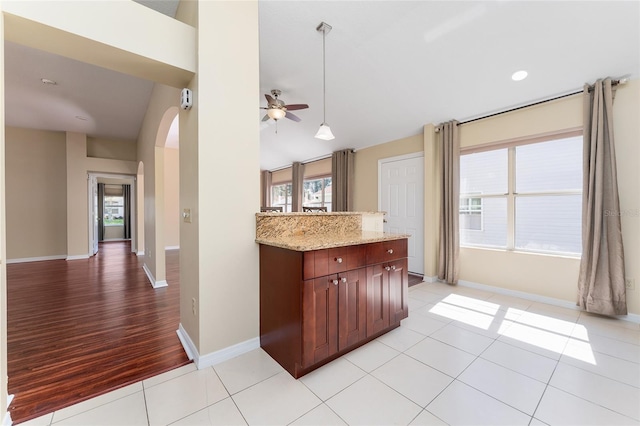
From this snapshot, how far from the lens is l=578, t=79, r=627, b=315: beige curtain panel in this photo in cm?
273

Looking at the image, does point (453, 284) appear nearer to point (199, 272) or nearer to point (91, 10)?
point (199, 272)

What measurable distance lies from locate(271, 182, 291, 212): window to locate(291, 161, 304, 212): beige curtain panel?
2.09 feet

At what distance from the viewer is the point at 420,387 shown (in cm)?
171

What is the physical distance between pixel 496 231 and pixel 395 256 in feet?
7.56

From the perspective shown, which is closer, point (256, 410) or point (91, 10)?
point (256, 410)

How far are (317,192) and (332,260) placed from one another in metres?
5.19

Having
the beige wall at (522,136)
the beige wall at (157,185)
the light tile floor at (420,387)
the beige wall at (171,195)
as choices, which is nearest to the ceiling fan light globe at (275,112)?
the beige wall at (157,185)

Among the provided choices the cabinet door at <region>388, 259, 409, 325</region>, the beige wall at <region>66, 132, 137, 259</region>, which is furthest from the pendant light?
the beige wall at <region>66, 132, 137, 259</region>

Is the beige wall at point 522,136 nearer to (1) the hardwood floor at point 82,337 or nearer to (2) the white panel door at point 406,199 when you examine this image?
(2) the white panel door at point 406,199

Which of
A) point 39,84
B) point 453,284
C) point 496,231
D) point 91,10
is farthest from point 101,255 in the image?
point 496,231

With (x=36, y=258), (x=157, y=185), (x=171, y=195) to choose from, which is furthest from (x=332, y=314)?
(x=36, y=258)

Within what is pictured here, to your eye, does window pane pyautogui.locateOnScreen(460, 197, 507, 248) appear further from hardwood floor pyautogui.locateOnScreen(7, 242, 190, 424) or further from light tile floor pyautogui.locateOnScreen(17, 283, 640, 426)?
hardwood floor pyautogui.locateOnScreen(7, 242, 190, 424)

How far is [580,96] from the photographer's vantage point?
300 centimetres

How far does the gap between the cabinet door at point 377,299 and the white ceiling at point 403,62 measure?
2514 mm
